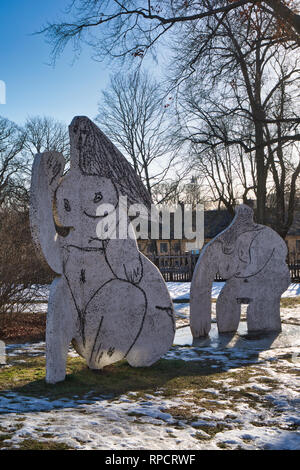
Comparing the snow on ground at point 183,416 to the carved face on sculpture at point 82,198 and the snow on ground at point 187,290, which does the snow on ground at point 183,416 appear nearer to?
the carved face on sculpture at point 82,198

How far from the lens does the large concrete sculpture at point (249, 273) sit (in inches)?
336

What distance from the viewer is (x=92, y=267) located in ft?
18.2

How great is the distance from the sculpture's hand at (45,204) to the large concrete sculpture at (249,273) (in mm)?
3899

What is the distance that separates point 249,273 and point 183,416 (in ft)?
16.6

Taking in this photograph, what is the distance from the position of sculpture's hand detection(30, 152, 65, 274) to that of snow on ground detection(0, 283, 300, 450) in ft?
5.11

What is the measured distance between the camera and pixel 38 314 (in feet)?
34.8

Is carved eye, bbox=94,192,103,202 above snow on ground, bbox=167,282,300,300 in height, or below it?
above

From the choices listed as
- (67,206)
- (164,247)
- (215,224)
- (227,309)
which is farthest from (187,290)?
(164,247)

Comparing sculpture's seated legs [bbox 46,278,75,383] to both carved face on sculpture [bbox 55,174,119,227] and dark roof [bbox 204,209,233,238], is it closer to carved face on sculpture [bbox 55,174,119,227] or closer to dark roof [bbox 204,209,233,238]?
carved face on sculpture [bbox 55,174,119,227]

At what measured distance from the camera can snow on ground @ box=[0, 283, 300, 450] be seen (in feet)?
11.1

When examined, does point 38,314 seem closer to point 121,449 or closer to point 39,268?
point 39,268

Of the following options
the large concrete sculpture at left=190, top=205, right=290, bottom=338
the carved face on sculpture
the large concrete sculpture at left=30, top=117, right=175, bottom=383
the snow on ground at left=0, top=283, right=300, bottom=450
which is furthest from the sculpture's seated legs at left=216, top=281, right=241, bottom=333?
the carved face on sculpture

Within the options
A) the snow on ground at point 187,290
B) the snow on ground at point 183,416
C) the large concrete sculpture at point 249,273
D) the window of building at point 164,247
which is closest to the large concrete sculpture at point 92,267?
the snow on ground at point 183,416

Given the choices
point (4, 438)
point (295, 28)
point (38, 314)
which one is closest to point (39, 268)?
point (38, 314)
